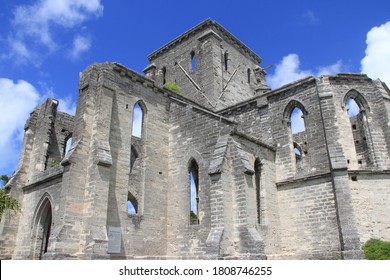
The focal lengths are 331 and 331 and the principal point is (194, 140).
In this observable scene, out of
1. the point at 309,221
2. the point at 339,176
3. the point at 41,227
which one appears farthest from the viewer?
the point at 41,227

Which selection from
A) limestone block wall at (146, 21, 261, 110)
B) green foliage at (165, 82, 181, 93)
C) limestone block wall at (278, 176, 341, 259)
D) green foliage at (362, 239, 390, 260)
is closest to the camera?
green foliage at (362, 239, 390, 260)

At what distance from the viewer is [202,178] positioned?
14.1 meters

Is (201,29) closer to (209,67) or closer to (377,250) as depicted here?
(209,67)

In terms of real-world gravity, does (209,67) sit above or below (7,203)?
above

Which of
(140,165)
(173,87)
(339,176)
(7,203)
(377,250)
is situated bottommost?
(377,250)

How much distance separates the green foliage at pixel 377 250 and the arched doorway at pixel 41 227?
13246 mm

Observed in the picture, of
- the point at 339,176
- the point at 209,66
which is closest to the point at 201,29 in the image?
the point at 209,66

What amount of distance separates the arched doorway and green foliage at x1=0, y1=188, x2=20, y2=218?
1252 mm

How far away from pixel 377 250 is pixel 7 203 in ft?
50.5

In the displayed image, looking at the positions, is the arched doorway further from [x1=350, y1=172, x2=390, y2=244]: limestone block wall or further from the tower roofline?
the tower roofline

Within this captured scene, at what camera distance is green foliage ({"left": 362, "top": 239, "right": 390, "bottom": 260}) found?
1174 cm

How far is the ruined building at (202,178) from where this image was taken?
12.2 m

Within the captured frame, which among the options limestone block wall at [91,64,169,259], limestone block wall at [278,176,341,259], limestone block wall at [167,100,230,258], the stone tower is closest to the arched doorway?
limestone block wall at [91,64,169,259]

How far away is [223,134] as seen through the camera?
45.6ft
